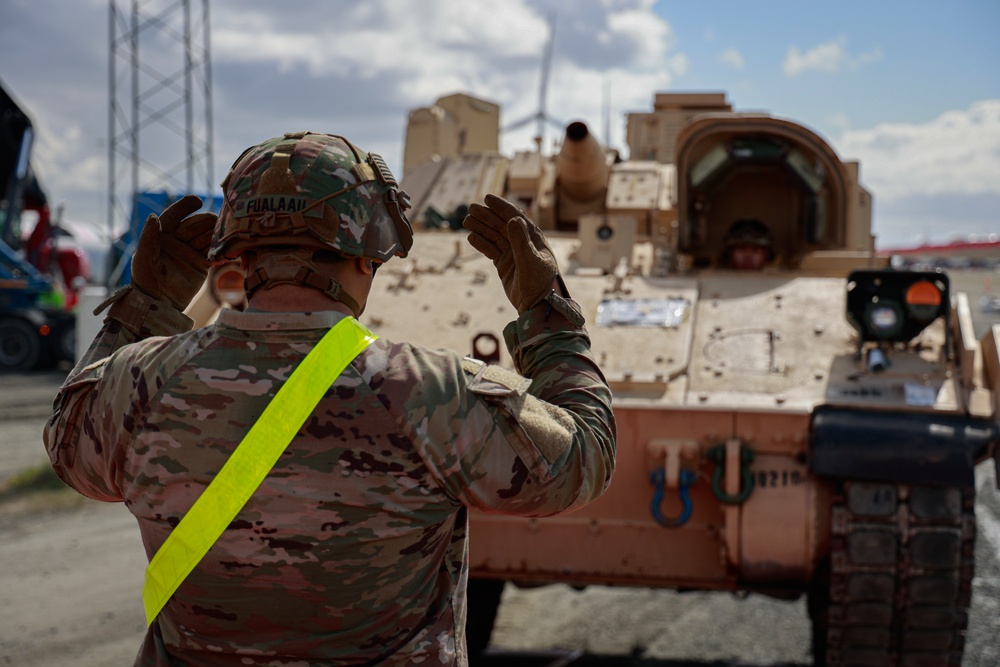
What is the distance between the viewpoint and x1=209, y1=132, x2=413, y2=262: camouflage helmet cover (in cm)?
202

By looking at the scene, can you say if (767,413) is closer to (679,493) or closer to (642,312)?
(679,493)

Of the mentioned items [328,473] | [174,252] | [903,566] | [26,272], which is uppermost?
[26,272]

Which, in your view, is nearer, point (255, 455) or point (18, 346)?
point (255, 455)

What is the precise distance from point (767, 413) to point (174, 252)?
2853 mm

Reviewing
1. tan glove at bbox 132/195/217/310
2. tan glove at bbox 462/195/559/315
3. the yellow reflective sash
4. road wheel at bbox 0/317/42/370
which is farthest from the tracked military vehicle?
road wheel at bbox 0/317/42/370

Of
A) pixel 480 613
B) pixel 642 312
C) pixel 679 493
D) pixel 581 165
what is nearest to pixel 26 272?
pixel 581 165

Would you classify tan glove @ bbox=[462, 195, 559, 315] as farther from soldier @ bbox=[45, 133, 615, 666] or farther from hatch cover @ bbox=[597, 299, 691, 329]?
hatch cover @ bbox=[597, 299, 691, 329]

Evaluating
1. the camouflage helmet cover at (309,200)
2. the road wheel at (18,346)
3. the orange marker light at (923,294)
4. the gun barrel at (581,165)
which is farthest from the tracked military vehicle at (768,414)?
A: the road wheel at (18,346)

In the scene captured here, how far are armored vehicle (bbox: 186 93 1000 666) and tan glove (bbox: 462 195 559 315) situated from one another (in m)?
2.53

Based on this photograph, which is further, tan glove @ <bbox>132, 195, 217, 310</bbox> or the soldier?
tan glove @ <bbox>132, 195, 217, 310</bbox>

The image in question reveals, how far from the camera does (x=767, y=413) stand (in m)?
4.59

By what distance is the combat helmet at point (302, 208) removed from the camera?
2.02 meters

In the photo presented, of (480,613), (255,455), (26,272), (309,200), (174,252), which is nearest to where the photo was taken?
(255,455)

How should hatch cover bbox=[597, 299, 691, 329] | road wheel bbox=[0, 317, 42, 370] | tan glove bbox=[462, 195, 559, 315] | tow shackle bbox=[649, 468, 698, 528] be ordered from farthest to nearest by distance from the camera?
road wheel bbox=[0, 317, 42, 370] < hatch cover bbox=[597, 299, 691, 329] < tow shackle bbox=[649, 468, 698, 528] < tan glove bbox=[462, 195, 559, 315]
